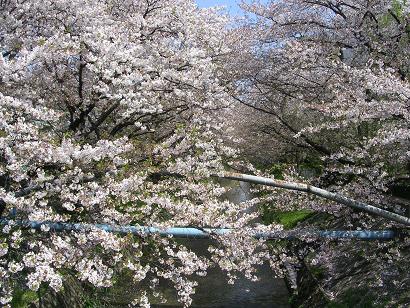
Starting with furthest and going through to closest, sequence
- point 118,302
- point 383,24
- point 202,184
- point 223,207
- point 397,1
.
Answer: point 383,24 → point 397,1 → point 118,302 → point 223,207 → point 202,184

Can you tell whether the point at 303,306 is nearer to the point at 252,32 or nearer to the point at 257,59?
the point at 257,59

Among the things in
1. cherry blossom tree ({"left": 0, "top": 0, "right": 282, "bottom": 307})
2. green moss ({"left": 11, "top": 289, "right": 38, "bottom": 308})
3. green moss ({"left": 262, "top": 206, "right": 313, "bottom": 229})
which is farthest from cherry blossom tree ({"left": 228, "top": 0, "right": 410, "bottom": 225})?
green moss ({"left": 11, "top": 289, "right": 38, "bottom": 308})

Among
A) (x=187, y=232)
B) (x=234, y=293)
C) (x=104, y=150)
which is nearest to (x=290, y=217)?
(x=234, y=293)

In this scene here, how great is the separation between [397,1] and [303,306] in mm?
8046

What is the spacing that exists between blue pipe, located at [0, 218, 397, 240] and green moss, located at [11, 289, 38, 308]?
1.58 m

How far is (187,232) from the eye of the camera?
7.72 metres

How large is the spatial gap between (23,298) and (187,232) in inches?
116

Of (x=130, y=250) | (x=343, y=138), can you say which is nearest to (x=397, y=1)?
(x=343, y=138)

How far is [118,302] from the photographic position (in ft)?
33.6

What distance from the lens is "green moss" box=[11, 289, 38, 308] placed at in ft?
23.3

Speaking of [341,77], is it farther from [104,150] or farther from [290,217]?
[290,217]

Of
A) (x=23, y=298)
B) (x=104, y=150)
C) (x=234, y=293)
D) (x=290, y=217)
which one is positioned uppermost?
(x=290, y=217)

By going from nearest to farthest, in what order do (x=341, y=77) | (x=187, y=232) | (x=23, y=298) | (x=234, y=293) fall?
(x=23, y=298), (x=187, y=232), (x=341, y=77), (x=234, y=293)

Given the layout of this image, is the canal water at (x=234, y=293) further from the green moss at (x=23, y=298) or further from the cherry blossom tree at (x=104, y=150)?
the cherry blossom tree at (x=104, y=150)
